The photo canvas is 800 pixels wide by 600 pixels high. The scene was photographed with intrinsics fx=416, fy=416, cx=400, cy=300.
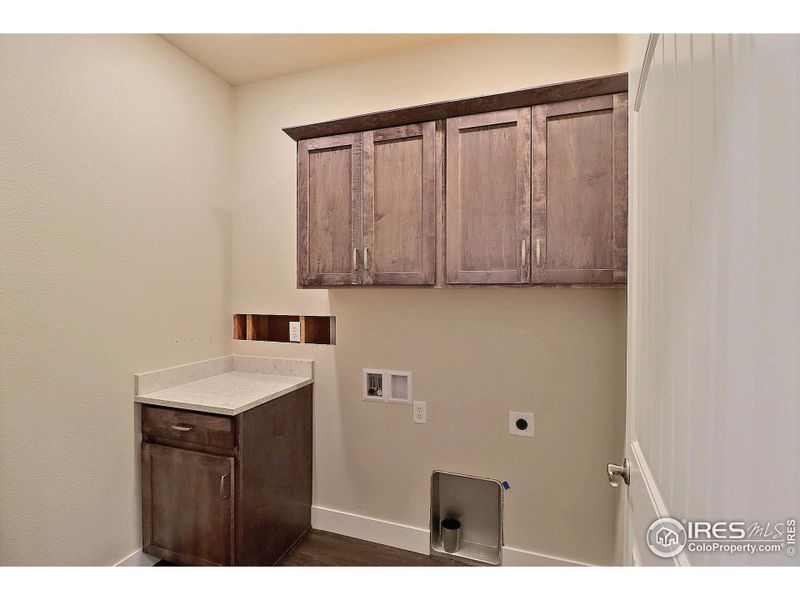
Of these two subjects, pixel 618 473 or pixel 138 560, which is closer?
pixel 618 473

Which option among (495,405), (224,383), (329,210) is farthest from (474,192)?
(224,383)

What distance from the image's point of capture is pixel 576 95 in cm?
160

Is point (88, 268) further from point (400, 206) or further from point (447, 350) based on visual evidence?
point (447, 350)

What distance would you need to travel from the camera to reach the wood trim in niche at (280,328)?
8.07 ft

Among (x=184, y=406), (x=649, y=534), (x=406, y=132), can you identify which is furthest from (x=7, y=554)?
(x=406, y=132)

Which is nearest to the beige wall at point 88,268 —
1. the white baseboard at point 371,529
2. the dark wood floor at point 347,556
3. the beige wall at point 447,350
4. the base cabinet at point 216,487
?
the base cabinet at point 216,487

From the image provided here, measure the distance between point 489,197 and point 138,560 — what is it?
2.41 m

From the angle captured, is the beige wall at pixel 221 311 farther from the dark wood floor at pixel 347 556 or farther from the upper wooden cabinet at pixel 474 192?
the upper wooden cabinet at pixel 474 192

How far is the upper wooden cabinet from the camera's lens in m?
1.59

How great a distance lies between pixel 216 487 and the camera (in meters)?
1.91

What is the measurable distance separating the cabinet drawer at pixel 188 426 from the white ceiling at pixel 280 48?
6.25ft

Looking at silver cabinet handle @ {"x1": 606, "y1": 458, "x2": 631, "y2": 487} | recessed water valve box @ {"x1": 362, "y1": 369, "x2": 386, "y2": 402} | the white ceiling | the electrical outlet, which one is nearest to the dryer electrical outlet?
the electrical outlet

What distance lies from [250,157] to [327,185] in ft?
2.90

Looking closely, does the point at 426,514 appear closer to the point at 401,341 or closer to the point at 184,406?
the point at 401,341
